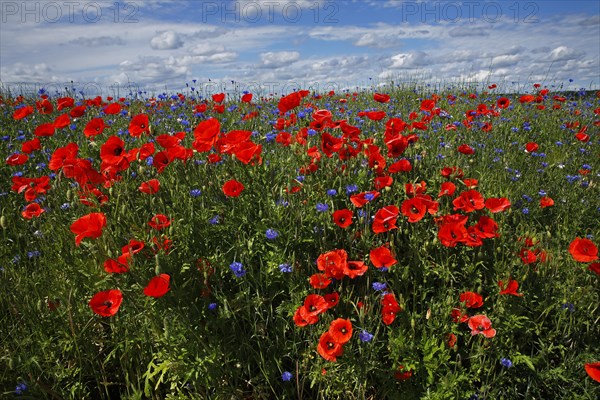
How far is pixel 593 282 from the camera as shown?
2.36 m

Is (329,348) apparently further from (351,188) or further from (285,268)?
(351,188)

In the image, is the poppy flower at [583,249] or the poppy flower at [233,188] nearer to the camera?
the poppy flower at [583,249]

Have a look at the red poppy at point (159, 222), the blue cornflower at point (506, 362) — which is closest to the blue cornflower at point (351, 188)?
the red poppy at point (159, 222)

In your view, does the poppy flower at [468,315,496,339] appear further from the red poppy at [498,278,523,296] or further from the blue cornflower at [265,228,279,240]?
the blue cornflower at [265,228,279,240]

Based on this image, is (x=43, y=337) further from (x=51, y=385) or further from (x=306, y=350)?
(x=306, y=350)

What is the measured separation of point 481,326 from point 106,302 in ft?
5.88

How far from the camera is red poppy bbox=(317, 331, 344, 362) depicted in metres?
1.72

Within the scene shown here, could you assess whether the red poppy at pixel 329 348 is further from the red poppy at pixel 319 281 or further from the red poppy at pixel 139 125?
the red poppy at pixel 139 125

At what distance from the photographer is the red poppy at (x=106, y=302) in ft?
5.48

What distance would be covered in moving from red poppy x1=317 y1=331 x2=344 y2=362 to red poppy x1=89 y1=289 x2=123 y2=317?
922mm

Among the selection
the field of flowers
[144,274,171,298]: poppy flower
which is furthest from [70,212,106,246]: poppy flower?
[144,274,171,298]: poppy flower

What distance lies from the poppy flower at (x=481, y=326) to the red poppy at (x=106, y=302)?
1664 millimetres

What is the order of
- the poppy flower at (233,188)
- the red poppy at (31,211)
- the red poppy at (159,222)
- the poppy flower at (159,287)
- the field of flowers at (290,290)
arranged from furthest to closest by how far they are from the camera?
the red poppy at (31,211) < the poppy flower at (233,188) < the red poppy at (159,222) < the field of flowers at (290,290) < the poppy flower at (159,287)

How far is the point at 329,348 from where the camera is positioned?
6.00 ft
